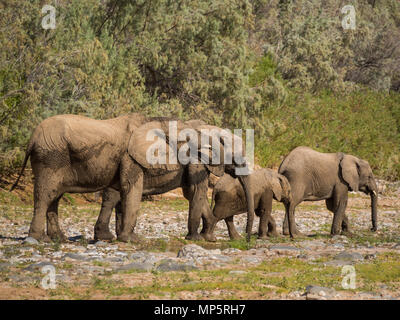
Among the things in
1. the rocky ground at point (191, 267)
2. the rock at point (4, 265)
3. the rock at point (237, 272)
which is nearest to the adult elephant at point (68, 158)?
the rocky ground at point (191, 267)

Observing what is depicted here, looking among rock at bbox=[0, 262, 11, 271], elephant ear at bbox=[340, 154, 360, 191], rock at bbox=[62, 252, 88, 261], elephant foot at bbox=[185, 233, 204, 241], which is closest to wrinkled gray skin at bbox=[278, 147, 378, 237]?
elephant ear at bbox=[340, 154, 360, 191]

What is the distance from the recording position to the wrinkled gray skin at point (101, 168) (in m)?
11.5

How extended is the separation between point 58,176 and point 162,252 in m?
2.09

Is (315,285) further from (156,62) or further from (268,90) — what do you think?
(268,90)

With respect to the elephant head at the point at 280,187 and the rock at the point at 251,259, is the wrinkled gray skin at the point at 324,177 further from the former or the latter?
the rock at the point at 251,259

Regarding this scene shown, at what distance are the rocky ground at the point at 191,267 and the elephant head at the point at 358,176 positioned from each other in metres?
1.58

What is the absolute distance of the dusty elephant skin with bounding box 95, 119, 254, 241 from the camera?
12.1 metres

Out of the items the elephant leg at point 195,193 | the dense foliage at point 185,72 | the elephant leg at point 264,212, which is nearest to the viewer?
the elephant leg at point 195,193

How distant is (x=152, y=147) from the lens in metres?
12.3

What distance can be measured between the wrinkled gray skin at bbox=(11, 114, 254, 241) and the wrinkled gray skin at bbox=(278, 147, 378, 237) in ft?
11.2

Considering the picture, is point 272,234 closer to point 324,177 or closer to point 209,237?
point 209,237

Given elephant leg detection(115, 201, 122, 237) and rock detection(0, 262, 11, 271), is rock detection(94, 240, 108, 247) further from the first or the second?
rock detection(0, 262, 11, 271)

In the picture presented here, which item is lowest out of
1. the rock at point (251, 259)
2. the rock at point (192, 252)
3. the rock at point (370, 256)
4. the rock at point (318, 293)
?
the rock at point (370, 256)
